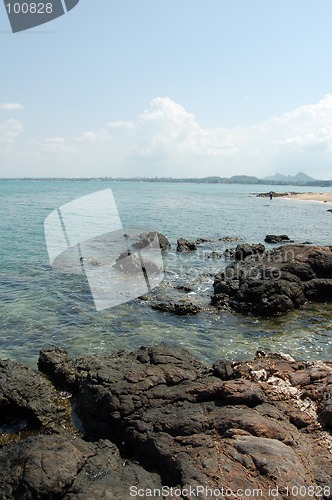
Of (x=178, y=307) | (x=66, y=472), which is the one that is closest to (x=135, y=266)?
(x=178, y=307)

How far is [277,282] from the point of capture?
60.7ft

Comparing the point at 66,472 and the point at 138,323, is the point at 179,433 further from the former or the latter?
the point at 138,323

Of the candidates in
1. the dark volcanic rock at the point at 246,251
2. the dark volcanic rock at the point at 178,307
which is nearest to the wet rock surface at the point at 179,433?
the dark volcanic rock at the point at 178,307

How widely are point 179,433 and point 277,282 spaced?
12708mm

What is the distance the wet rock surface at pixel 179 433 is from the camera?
19.8 ft

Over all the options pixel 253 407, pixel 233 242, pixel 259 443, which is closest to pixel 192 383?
pixel 253 407

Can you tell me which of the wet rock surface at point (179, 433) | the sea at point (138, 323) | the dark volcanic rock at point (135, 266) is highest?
the wet rock surface at point (179, 433)

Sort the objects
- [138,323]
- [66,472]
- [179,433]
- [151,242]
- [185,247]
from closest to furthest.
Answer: [66,472] < [179,433] < [138,323] < [185,247] < [151,242]

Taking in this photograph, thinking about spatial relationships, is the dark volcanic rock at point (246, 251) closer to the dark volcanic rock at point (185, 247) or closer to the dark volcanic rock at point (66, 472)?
the dark volcanic rock at point (185, 247)

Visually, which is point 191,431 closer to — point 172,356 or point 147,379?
point 147,379

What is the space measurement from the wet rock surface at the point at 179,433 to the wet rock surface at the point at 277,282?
7.43 metres

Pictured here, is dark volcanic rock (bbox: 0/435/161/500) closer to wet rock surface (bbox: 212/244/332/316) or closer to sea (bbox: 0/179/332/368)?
sea (bbox: 0/179/332/368)

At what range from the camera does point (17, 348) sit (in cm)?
1326

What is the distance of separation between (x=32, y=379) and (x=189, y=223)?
4599 cm
